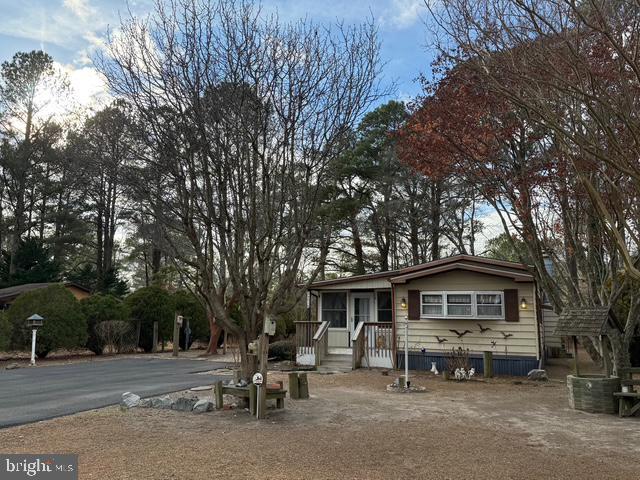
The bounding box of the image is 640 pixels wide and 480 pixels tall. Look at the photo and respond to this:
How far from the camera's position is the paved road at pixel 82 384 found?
7.08 meters

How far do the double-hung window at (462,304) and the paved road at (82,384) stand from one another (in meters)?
6.27

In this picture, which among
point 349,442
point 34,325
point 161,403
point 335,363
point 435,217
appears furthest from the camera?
point 435,217

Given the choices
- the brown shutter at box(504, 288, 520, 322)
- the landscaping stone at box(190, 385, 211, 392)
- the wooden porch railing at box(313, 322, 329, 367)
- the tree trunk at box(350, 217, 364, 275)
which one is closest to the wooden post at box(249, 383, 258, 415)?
the landscaping stone at box(190, 385, 211, 392)

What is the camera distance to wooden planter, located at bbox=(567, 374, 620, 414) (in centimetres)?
720

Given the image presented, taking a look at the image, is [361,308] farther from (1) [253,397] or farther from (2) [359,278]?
(1) [253,397]

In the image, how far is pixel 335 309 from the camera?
15570 mm

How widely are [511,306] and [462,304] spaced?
1.26 m

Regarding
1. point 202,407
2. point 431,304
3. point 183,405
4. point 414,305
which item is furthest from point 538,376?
point 183,405

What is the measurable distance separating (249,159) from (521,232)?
5.66 metres

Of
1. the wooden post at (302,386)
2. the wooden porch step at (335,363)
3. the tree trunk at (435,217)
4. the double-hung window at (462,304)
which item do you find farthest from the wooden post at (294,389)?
the tree trunk at (435,217)

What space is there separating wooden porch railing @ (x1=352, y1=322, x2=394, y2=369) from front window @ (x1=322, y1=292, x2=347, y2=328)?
1484mm

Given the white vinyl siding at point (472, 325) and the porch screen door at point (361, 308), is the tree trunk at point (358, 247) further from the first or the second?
the white vinyl siding at point (472, 325)

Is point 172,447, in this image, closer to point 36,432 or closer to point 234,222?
Result: point 36,432

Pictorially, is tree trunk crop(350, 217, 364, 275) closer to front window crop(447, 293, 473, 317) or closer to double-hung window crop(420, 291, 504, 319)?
double-hung window crop(420, 291, 504, 319)
